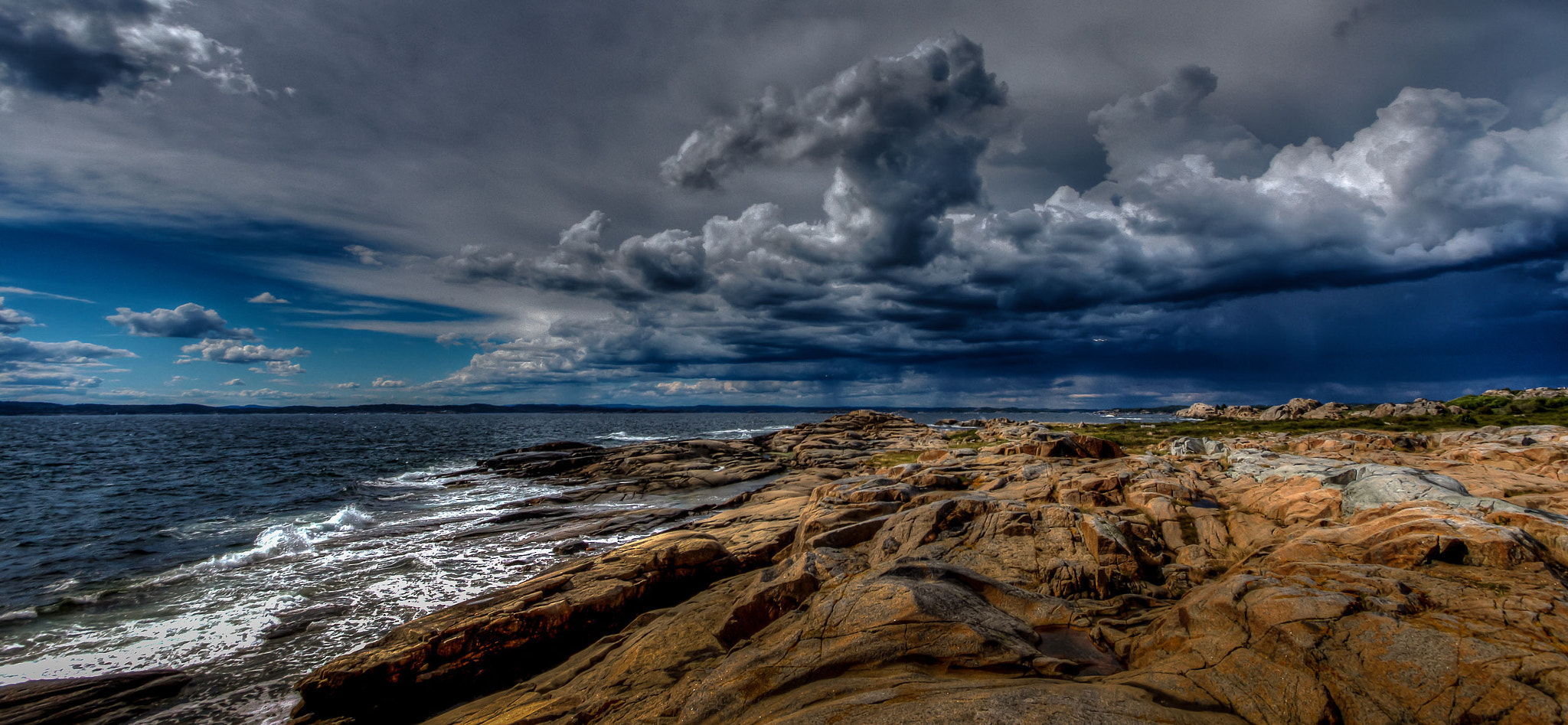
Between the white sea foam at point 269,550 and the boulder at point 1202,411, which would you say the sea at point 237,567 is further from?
the boulder at point 1202,411

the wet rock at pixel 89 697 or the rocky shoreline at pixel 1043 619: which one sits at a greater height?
the rocky shoreline at pixel 1043 619

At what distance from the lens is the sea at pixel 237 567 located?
1395 centimetres

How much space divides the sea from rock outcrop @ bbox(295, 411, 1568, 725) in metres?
4.18

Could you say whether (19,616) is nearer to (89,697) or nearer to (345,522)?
(89,697)

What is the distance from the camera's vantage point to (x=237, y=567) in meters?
21.4

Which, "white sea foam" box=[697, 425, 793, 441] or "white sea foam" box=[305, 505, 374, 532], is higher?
"white sea foam" box=[305, 505, 374, 532]

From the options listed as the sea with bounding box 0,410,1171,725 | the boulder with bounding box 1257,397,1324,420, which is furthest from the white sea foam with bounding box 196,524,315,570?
the boulder with bounding box 1257,397,1324,420

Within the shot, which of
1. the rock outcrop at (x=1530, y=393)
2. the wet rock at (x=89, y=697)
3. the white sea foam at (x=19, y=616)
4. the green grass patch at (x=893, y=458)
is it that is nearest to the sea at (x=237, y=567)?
the white sea foam at (x=19, y=616)

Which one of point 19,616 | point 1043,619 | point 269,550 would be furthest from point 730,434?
point 1043,619

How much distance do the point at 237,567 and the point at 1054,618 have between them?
1115 inches

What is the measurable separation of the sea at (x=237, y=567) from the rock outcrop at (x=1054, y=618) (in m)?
4.18

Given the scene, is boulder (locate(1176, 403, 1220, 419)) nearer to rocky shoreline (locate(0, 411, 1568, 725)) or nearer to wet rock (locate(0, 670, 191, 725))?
rocky shoreline (locate(0, 411, 1568, 725))

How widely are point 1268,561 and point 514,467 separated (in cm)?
5516

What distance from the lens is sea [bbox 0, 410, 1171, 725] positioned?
13.9 meters
